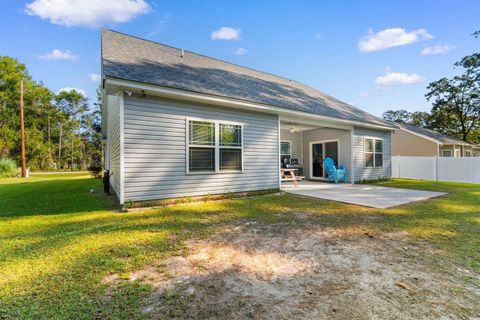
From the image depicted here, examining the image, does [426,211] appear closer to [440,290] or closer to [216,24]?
[440,290]

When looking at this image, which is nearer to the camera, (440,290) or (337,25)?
(440,290)

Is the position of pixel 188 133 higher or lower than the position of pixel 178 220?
higher

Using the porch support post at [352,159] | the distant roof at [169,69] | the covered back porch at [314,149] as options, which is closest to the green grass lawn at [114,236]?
the distant roof at [169,69]

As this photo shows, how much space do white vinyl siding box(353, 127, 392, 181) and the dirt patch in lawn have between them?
8023mm

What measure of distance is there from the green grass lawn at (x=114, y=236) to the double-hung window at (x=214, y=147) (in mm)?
1089

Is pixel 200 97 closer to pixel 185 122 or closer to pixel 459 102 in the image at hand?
pixel 185 122

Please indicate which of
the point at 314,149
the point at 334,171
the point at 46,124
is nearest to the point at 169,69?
the point at 334,171

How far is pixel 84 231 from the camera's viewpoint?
12.8 ft

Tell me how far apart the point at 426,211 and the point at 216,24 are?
1229 cm

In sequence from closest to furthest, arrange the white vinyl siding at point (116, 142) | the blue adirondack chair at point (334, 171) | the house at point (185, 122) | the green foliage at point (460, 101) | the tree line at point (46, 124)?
the house at point (185, 122)
the white vinyl siding at point (116, 142)
the blue adirondack chair at point (334, 171)
the green foliage at point (460, 101)
the tree line at point (46, 124)

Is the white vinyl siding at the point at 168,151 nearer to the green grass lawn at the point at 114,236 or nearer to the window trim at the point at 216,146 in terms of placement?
the window trim at the point at 216,146

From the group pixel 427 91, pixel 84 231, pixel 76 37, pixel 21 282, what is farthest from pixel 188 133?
pixel 427 91

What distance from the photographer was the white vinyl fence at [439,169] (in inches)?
490

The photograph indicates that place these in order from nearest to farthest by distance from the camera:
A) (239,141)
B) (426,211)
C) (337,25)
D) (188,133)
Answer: (426,211) < (188,133) < (239,141) < (337,25)
